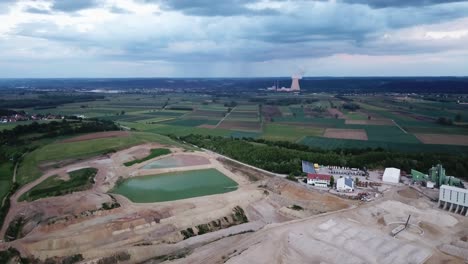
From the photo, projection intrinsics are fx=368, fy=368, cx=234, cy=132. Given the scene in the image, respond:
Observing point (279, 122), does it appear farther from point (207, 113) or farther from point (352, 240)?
point (352, 240)

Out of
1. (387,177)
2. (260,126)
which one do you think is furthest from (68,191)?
(260,126)

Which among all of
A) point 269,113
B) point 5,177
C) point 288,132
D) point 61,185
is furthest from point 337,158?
point 269,113

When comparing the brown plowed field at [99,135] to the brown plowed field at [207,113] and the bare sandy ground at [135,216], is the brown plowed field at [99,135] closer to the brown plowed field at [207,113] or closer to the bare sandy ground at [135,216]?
the bare sandy ground at [135,216]

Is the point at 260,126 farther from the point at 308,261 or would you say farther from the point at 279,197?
the point at 308,261

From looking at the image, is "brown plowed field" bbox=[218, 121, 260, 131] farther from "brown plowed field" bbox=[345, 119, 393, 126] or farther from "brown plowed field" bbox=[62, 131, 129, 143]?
"brown plowed field" bbox=[62, 131, 129, 143]

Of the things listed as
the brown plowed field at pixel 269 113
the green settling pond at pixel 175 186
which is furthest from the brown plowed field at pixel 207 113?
the green settling pond at pixel 175 186

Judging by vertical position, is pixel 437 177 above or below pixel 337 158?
below
